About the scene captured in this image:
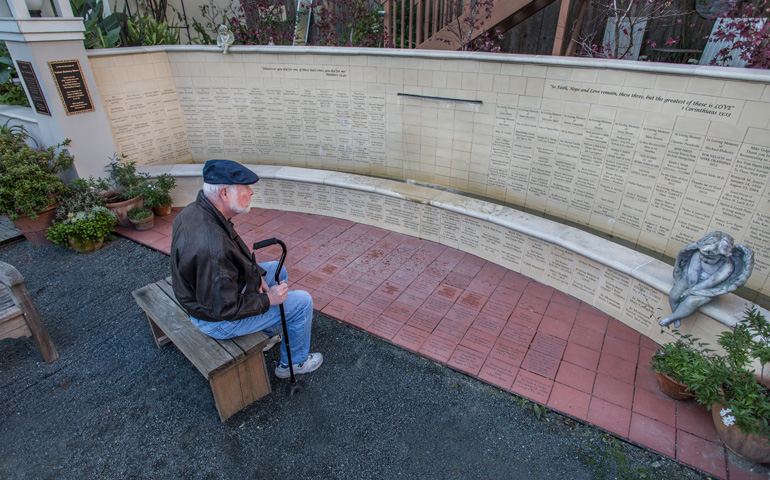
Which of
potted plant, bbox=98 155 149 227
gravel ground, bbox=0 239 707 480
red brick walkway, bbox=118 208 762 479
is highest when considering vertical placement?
potted plant, bbox=98 155 149 227

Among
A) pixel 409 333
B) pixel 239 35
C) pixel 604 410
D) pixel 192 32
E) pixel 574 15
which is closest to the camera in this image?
pixel 604 410

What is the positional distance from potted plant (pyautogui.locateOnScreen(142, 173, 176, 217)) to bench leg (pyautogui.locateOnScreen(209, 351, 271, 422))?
3.44 metres

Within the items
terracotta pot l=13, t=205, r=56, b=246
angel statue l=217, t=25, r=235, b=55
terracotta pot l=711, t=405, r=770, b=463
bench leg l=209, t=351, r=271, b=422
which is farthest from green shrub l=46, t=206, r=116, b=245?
terracotta pot l=711, t=405, r=770, b=463

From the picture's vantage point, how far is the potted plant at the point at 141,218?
5371 mm

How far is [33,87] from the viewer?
16.3ft

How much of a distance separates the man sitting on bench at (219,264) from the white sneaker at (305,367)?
1.79 feet

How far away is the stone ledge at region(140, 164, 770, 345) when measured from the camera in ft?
10.3

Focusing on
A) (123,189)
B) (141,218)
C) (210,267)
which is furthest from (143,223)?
(210,267)

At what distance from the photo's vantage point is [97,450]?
2.86 m

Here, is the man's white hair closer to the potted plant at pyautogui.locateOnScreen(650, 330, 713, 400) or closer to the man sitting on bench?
the man sitting on bench

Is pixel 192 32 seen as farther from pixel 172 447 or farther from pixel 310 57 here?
pixel 172 447

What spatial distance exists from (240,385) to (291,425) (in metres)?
0.45

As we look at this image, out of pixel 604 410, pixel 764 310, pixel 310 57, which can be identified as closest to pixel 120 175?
pixel 310 57

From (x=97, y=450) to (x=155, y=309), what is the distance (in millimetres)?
956
